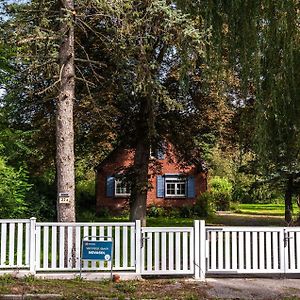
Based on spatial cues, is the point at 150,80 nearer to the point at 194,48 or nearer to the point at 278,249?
the point at 194,48

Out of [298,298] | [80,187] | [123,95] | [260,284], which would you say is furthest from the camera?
[80,187]

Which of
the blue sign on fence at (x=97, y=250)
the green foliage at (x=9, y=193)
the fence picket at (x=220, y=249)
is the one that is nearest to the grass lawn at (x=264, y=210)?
the green foliage at (x=9, y=193)

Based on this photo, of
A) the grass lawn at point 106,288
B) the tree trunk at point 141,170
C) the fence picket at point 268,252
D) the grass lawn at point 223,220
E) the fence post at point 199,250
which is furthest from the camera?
the grass lawn at point 223,220

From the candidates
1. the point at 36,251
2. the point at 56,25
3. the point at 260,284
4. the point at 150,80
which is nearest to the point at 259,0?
the point at 150,80

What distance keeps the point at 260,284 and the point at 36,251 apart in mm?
4406

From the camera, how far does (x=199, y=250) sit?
964 cm

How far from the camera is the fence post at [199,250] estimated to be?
31.6 ft

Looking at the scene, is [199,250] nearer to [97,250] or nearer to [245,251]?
[245,251]

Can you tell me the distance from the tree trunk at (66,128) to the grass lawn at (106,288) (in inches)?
79.8

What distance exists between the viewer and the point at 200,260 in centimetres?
965

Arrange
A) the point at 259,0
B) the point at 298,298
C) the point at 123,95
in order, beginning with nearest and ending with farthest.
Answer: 1. the point at 298,298
2. the point at 259,0
3. the point at 123,95

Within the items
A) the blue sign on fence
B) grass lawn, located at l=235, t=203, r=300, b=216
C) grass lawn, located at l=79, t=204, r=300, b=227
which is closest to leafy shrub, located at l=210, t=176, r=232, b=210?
grass lawn, located at l=79, t=204, r=300, b=227

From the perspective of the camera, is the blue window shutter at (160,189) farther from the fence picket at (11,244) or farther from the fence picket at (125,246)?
the fence picket at (11,244)

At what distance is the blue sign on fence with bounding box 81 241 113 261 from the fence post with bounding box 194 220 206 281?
66.9 inches
